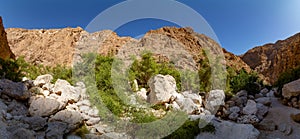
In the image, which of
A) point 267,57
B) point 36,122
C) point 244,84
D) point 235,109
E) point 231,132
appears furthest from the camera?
point 267,57

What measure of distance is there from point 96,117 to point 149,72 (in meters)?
3.47

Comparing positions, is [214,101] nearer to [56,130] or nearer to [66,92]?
[66,92]

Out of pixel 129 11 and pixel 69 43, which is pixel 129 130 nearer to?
pixel 129 11

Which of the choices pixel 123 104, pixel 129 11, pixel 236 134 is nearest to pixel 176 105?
pixel 123 104

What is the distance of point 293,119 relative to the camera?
25.1ft

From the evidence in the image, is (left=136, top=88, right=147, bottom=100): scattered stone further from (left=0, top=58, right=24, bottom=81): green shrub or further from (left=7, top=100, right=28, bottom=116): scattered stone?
(left=0, top=58, right=24, bottom=81): green shrub

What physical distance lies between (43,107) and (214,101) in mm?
5566

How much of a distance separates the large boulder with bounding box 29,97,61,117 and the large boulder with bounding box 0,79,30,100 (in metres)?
0.42

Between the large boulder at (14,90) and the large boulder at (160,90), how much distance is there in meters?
3.98

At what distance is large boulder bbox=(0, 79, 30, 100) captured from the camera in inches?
279

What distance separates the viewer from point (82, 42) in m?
20.5

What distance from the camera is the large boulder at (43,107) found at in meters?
6.62

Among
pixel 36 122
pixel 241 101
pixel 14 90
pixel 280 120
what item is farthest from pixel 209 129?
pixel 14 90

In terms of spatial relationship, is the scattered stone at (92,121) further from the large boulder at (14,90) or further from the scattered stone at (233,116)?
the scattered stone at (233,116)
